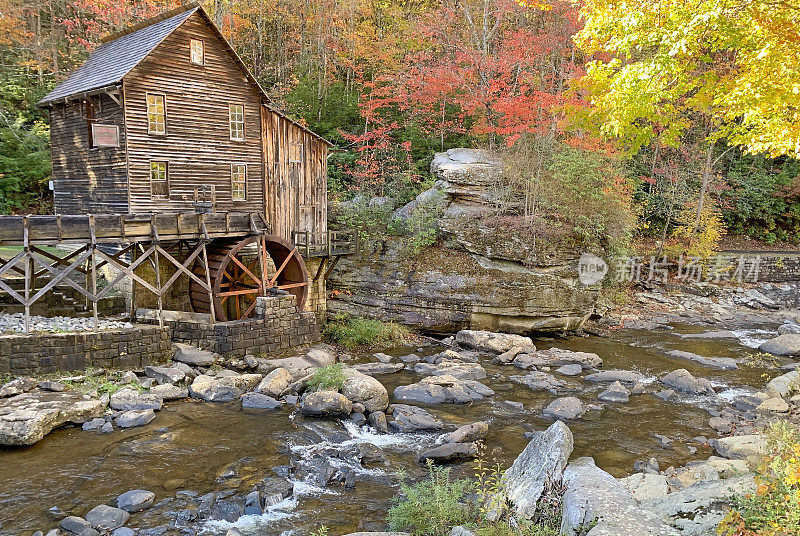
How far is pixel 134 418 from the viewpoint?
10.3 metres

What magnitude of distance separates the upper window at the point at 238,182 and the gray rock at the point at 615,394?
12680 millimetres

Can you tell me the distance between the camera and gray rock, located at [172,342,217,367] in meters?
13.6

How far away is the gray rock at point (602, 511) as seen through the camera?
519 cm

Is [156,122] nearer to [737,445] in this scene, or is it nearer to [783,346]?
[737,445]

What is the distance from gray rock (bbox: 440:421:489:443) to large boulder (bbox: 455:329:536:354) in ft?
19.8

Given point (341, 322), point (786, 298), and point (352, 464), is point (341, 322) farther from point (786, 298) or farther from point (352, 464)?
point (786, 298)

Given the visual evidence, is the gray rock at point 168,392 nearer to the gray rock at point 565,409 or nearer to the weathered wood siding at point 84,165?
the weathered wood siding at point 84,165

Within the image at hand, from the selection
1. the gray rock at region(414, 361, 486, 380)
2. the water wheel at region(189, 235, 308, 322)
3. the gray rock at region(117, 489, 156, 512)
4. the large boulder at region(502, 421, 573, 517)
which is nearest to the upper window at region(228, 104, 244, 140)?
the water wheel at region(189, 235, 308, 322)

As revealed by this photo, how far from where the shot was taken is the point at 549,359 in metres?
15.4

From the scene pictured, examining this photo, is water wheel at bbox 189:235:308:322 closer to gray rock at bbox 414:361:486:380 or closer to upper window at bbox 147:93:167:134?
upper window at bbox 147:93:167:134

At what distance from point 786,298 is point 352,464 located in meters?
23.4

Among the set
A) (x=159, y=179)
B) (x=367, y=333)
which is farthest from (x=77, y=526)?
(x=159, y=179)

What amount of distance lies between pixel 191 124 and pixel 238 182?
231 cm

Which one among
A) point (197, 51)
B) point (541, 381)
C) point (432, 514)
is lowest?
point (541, 381)
